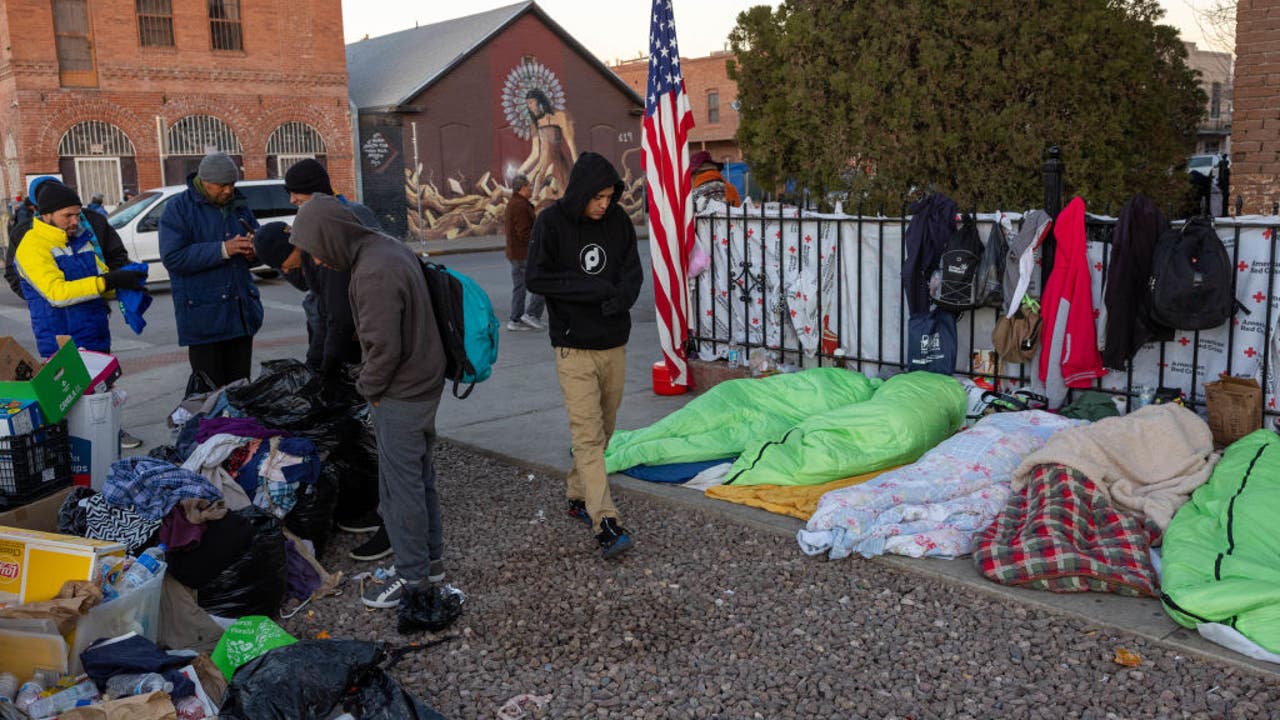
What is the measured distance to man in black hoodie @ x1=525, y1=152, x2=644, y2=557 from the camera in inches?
204

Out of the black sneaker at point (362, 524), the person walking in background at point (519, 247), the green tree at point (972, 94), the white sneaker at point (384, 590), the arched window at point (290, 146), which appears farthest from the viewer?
the arched window at point (290, 146)

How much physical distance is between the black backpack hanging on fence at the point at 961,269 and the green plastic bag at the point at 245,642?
14.8 feet

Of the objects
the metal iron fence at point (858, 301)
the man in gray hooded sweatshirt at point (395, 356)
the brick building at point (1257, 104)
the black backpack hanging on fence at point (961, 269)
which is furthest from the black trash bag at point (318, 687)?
the brick building at point (1257, 104)

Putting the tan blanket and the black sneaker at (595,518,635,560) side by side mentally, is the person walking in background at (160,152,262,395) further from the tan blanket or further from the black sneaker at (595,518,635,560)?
the tan blanket

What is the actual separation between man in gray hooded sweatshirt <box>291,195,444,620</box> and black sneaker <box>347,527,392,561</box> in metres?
0.60

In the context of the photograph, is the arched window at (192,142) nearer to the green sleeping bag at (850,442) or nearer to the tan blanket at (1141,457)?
the green sleeping bag at (850,442)

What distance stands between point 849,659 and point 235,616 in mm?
2548

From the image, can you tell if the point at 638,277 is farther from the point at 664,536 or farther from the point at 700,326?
the point at 700,326

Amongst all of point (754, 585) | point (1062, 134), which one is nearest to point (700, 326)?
point (1062, 134)

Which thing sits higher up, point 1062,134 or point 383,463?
point 1062,134

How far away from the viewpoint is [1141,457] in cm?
533

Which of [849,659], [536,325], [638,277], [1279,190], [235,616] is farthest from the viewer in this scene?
[536,325]

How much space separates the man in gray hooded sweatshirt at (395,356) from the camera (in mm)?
4242

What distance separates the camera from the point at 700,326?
8922 mm
